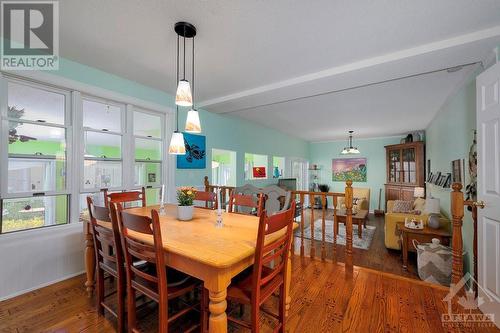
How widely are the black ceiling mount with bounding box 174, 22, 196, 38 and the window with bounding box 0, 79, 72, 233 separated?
5.38ft

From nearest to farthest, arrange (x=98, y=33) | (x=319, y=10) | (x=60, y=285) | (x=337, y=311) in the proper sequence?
(x=319, y=10)
(x=337, y=311)
(x=98, y=33)
(x=60, y=285)

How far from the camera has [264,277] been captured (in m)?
1.40

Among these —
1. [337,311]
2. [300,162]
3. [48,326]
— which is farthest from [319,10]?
[300,162]

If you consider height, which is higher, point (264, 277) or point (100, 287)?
point (264, 277)

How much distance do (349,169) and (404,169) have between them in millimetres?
1862

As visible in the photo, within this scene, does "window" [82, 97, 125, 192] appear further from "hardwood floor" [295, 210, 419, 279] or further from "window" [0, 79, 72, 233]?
"hardwood floor" [295, 210, 419, 279]

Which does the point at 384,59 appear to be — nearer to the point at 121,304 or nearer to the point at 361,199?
the point at 121,304

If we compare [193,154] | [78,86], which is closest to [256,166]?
[193,154]

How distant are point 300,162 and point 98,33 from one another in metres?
6.94

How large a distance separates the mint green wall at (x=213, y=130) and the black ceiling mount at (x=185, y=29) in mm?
1443

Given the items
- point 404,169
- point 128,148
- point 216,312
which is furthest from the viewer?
point 404,169

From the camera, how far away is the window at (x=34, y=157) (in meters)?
2.09

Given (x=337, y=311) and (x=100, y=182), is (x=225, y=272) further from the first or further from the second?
(x=100, y=182)

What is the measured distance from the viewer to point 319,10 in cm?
161
